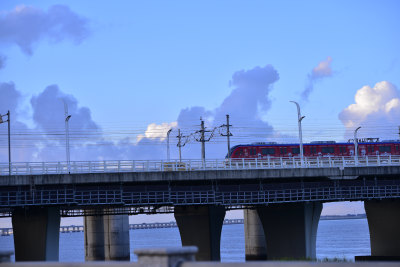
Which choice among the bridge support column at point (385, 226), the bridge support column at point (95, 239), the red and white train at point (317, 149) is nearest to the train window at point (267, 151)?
the red and white train at point (317, 149)

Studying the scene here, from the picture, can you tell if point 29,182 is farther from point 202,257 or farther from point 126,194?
point 202,257

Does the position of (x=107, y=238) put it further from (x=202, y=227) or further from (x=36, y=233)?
(x=36, y=233)

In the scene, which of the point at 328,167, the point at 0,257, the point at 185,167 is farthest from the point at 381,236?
the point at 0,257

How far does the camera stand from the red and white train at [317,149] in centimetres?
7744

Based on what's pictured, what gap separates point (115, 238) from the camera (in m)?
87.8

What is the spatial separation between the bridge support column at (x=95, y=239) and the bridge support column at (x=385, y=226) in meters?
35.8

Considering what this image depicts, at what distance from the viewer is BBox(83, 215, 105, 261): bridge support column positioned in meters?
88.8

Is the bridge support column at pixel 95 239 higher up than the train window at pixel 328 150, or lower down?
lower down

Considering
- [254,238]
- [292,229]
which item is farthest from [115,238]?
[292,229]

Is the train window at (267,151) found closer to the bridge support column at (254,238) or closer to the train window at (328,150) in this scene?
the train window at (328,150)

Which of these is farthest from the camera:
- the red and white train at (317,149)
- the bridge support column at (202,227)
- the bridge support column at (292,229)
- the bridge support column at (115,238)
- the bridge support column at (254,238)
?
the bridge support column at (254,238)

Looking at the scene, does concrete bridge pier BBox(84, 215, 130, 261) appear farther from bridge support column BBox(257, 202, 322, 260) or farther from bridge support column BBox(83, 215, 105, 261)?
bridge support column BBox(257, 202, 322, 260)

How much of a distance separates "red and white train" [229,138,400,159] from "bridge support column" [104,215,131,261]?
64.7 feet

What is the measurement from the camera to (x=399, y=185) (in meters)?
63.2
